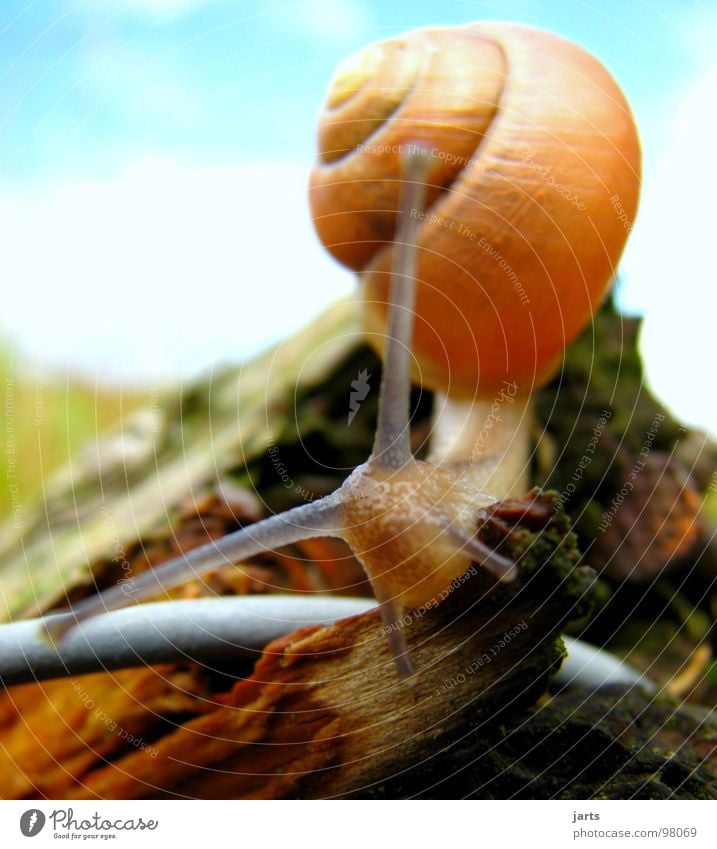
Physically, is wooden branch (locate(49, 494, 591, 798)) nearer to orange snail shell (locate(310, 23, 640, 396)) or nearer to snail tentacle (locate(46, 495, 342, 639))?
snail tentacle (locate(46, 495, 342, 639))

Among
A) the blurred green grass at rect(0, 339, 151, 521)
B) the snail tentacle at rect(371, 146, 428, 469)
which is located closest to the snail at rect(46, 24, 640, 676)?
the snail tentacle at rect(371, 146, 428, 469)

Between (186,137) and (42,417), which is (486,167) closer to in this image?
(186,137)

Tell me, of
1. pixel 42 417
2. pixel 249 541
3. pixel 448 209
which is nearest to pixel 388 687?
pixel 249 541

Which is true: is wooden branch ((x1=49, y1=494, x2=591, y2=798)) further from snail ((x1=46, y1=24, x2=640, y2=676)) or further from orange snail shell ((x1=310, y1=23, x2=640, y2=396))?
orange snail shell ((x1=310, y1=23, x2=640, y2=396))

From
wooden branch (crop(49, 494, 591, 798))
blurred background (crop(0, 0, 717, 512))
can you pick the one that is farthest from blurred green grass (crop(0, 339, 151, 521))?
wooden branch (crop(49, 494, 591, 798))

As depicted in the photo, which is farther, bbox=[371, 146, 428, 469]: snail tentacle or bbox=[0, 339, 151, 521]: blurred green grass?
bbox=[0, 339, 151, 521]: blurred green grass

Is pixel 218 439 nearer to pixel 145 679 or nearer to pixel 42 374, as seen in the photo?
pixel 42 374

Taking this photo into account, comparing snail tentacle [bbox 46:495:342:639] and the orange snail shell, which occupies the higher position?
the orange snail shell
